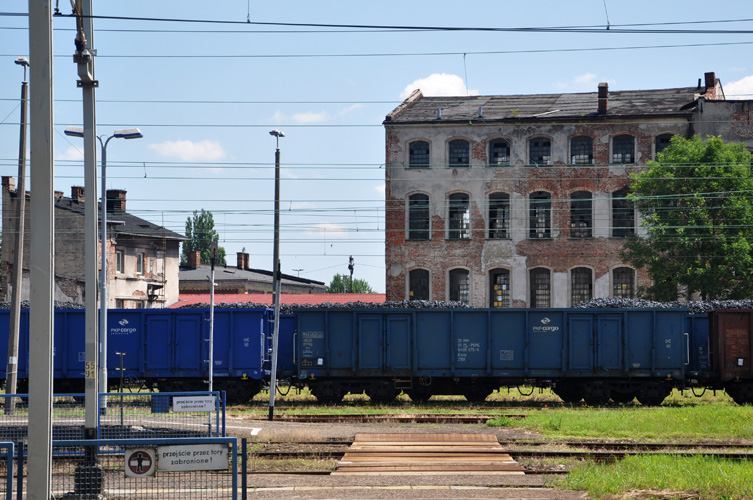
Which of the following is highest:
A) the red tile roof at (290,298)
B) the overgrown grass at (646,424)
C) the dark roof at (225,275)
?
the dark roof at (225,275)

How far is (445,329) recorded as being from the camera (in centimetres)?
2523

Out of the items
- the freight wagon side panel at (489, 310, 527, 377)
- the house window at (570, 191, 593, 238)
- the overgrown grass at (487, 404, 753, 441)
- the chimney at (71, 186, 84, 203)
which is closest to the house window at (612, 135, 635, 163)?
the house window at (570, 191, 593, 238)

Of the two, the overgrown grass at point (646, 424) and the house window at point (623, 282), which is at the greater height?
the house window at point (623, 282)

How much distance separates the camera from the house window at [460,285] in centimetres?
4488

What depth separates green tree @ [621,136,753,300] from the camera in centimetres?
3762

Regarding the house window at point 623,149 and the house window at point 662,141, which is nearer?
the house window at point 662,141

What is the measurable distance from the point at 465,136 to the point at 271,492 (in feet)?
115

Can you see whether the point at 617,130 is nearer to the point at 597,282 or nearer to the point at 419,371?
the point at 597,282

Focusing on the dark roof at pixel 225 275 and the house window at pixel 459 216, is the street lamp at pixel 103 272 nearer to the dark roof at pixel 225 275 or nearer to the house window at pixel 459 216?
the house window at pixel 459 216

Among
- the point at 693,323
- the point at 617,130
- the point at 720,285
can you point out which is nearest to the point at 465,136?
the point at 617,130

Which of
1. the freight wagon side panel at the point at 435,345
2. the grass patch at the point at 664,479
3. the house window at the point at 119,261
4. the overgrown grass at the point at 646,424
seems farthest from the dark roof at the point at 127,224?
the grass patch at the point at 664,479

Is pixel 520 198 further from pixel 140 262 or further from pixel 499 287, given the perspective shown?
pixel 140 262

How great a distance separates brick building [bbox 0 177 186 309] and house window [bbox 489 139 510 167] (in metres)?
20.9

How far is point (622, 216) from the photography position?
4412 centimetres
